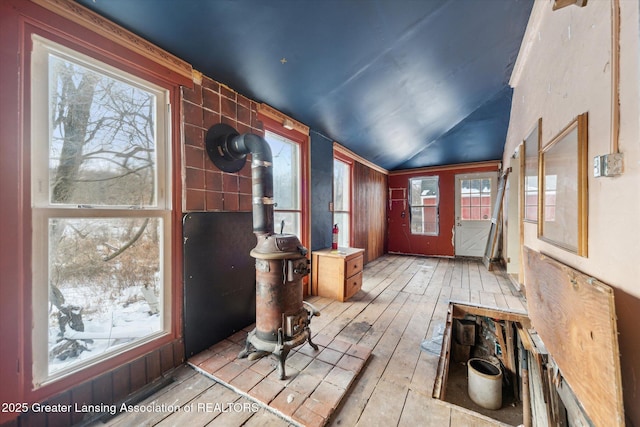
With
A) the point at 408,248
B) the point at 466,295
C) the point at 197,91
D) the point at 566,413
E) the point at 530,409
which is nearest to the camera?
the point at 566,413

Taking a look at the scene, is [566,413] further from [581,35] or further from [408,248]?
[408,248]

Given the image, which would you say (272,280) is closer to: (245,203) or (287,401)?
(287,401)

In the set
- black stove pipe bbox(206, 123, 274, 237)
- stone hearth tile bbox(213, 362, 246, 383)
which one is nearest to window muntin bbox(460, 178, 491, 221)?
black stove pipe bbox(206, 123, 274, 237)

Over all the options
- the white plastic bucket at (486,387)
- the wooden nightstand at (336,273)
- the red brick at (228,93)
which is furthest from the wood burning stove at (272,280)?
the white plastic bucket at (486,387)

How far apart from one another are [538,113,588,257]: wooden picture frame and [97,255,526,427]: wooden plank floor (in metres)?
1.13

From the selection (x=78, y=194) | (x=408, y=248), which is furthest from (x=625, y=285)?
(x=408, y=248)

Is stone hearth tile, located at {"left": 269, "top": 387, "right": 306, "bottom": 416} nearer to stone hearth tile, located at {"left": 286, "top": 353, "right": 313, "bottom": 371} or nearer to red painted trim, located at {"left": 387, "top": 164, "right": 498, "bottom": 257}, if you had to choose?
stone hearth tile, located at {"left": 286, "top": 353, "right": 313, "bottom": 371}

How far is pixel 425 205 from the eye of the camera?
18.7 feet

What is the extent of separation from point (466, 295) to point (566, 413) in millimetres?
1775

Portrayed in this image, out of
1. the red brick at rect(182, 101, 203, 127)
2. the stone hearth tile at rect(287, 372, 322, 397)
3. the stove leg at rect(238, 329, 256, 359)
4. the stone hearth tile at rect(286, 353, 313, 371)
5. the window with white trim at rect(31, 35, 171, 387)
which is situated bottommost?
the stone hearth tile at rect(286, 353, 313, 371)

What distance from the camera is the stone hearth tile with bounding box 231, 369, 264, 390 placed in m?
1.47

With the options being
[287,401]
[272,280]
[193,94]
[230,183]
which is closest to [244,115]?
[193,94]

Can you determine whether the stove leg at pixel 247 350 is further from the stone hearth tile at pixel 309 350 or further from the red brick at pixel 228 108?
the red brick at pixel 228 108

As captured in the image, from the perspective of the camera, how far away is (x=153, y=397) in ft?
4.65
